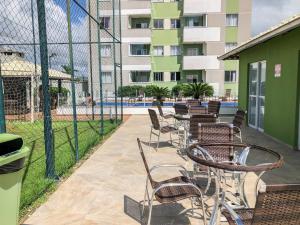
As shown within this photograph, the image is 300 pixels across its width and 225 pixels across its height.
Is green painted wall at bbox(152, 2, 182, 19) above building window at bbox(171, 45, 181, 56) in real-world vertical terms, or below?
above

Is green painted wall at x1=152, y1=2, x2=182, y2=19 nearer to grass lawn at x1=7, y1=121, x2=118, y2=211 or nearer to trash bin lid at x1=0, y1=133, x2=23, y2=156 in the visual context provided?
grass lawn at x1=7, y1=121, x2=118, y2=211

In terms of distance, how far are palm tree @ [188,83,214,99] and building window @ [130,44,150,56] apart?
24.6 ft

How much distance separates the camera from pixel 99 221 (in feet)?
11.9

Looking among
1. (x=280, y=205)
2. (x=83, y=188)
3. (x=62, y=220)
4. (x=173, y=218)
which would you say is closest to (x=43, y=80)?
(x=83, y=188)

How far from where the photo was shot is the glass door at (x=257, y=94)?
9930 millimetres

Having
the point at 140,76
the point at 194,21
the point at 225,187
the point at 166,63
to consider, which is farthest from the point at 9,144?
the point at 194,21

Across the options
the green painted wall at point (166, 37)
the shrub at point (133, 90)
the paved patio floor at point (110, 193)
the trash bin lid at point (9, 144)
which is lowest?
the paved patio floor at point (110, 193)

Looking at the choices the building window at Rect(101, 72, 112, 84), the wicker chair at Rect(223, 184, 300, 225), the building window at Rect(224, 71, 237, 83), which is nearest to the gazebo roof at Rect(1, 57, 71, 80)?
the wicker chair at Rect(223, 184, 300, 225)

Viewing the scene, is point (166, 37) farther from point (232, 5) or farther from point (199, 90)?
point (199, 90)

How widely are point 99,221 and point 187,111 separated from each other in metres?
5.94

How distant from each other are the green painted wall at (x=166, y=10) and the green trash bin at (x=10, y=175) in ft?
94.9

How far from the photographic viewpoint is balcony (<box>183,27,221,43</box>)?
92.5ft

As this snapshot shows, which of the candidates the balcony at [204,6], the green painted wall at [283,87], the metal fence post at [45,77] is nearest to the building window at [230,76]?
the balcony at [204,6]

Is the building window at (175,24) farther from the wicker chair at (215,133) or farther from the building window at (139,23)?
the wicker chair at (215,133)
